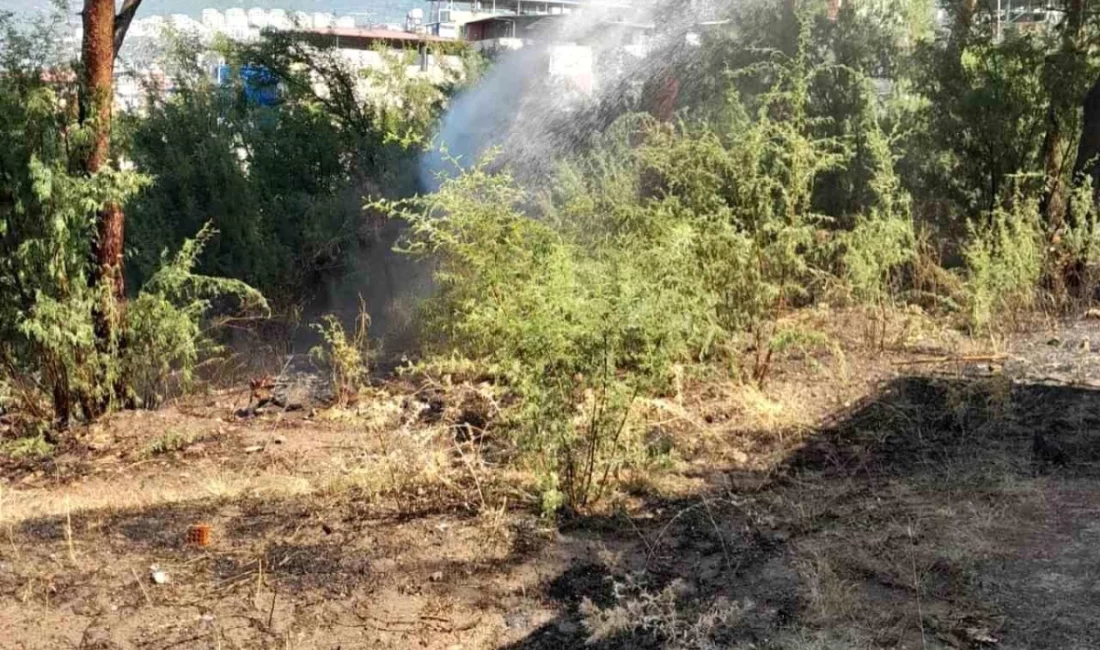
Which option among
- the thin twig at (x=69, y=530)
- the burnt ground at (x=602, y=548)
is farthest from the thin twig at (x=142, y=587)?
the thin twig at (x=69, y=530)

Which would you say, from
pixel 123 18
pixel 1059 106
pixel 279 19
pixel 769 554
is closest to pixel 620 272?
pixel 769 554

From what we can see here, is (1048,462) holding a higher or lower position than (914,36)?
lower

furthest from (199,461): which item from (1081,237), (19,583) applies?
(1081,237)

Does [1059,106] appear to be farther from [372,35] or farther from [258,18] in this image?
[258,18]

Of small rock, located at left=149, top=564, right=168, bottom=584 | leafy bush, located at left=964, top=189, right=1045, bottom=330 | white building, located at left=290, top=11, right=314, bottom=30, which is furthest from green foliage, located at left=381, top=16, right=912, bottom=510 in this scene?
white building, located at left=290, top=11, right=314, bottom=30

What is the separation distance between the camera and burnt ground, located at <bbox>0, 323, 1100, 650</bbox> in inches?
129

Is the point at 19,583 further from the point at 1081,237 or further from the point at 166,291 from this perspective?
the point at 1081,237

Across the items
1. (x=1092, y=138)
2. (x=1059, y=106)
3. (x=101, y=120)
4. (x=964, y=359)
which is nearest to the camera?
(x=101, y=120)

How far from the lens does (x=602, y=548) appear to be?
388cm

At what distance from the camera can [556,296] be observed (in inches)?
165

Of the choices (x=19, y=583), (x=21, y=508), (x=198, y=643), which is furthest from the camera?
(x=21, y=508)

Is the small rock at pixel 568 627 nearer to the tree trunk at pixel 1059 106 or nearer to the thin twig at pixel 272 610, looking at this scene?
the thin twig at pixel 272 610

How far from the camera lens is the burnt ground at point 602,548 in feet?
10.7

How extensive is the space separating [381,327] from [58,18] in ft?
11.1
